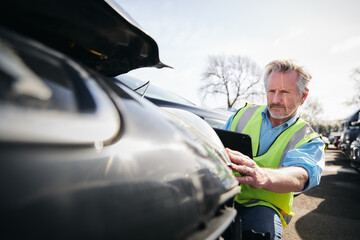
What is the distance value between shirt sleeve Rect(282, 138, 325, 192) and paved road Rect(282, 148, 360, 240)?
4.36 feet

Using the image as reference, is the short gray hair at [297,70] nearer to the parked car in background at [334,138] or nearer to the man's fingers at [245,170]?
the man's fingers at [245,170]

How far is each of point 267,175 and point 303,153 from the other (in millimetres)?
446

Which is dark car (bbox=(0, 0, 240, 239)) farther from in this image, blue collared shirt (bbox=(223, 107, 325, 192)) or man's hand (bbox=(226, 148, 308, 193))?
blue collared shirt (bbox=(223, 107, 325, 192))

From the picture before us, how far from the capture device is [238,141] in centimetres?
123

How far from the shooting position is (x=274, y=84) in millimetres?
1752

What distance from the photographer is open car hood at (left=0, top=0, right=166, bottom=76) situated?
539 mm

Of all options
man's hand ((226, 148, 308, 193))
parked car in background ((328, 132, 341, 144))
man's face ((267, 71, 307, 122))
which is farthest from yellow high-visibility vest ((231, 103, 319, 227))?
parked car in background ((328, 132, 341, 144))

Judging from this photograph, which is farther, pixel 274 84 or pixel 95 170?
pixel 274 84

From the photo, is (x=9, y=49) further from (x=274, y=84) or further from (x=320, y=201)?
(x=320, y=201)

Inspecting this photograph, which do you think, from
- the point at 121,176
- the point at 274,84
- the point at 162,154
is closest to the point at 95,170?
the point at 121,176

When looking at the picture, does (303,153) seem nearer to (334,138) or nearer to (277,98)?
(277,98)

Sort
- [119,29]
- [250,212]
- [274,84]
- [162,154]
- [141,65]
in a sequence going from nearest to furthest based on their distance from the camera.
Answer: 1. [162,154]
2. [119,29]
3. [141,65]
4. [250,212]
5. [274,84]

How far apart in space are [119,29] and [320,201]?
4040 millimetres

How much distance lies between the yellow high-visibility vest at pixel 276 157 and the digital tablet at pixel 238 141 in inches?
11.9
